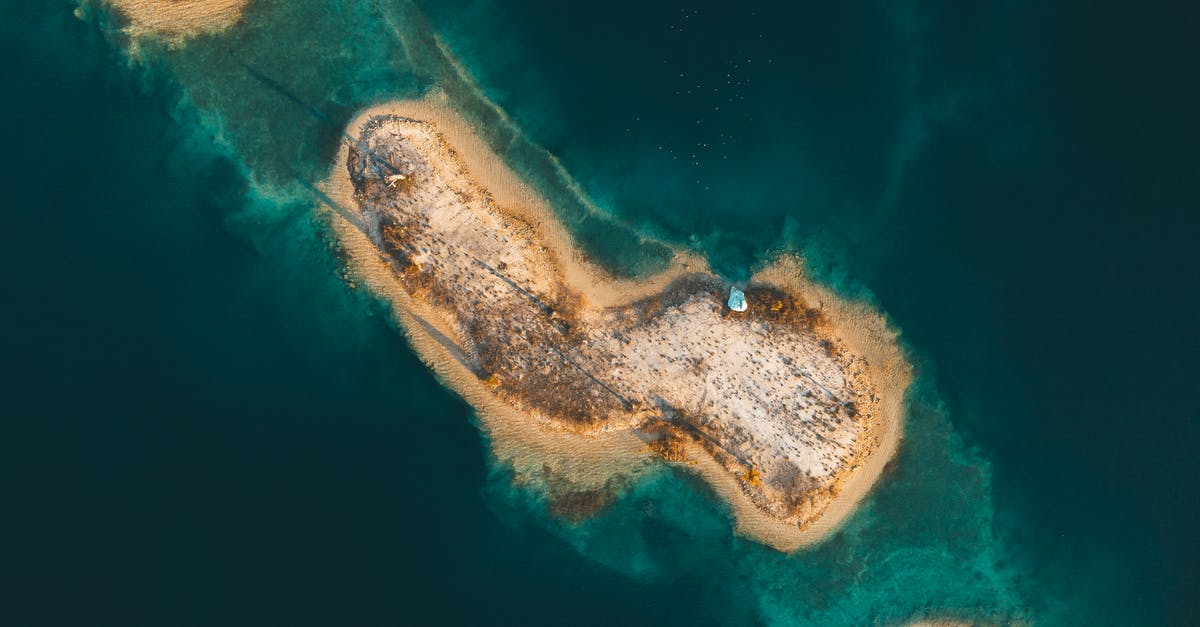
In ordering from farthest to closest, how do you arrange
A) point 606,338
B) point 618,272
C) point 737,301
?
1. point 618,272
2. point 606,338
3. point 737,301

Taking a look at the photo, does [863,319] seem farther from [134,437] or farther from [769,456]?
[134,437]

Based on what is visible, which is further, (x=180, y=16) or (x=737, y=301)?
(x=180, y=16)

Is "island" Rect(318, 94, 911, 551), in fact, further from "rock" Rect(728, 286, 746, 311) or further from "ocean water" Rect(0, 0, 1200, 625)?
"ocean water" Rect(0, 0, 1200, 625)

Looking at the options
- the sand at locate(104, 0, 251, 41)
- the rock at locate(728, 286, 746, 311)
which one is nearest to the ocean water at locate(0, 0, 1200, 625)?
the sand at locate(104, 0, 251, 41)

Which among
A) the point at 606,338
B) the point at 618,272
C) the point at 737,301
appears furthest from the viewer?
the point at 618,272

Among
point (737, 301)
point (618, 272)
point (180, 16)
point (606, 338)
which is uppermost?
point (737, 301)

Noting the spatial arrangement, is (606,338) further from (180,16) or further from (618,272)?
(180,16)

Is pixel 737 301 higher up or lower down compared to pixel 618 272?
higher up

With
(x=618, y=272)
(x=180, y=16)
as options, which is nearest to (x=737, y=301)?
(x=618, y=272)
